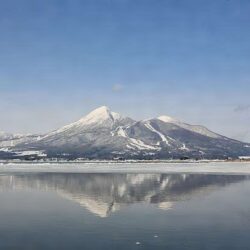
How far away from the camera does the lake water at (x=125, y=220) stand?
2252cm

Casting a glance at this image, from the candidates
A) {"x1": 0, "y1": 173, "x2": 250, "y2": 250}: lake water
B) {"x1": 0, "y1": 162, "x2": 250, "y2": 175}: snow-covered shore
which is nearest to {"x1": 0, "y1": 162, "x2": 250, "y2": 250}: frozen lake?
{"x1": 0, "y1": 173, "x2": 250, "y2": 250}: lake water

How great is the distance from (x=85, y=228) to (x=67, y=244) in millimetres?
3955

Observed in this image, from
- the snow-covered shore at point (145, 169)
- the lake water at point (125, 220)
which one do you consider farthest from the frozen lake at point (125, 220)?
the snow-covered shore at point (145, 169)

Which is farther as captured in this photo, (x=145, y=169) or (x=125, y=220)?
(x=145, y=169)

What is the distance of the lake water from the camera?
73.9 feet

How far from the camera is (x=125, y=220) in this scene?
28.7 metres

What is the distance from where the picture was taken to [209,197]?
41.2 m

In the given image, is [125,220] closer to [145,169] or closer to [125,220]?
[125,220]

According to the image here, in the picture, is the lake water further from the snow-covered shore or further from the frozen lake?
the snow-covered shore

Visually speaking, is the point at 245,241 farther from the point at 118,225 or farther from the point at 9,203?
the point at 9,203

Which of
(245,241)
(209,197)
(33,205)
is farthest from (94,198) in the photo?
(245,241)

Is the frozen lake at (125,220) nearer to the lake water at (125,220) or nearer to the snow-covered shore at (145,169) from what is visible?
the lake water at (125,220)

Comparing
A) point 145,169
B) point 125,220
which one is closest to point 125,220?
point 125,220

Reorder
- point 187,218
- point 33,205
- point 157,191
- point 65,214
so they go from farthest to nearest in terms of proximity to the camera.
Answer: point 157,191, point 33,205, point 65,214, point 187,218
